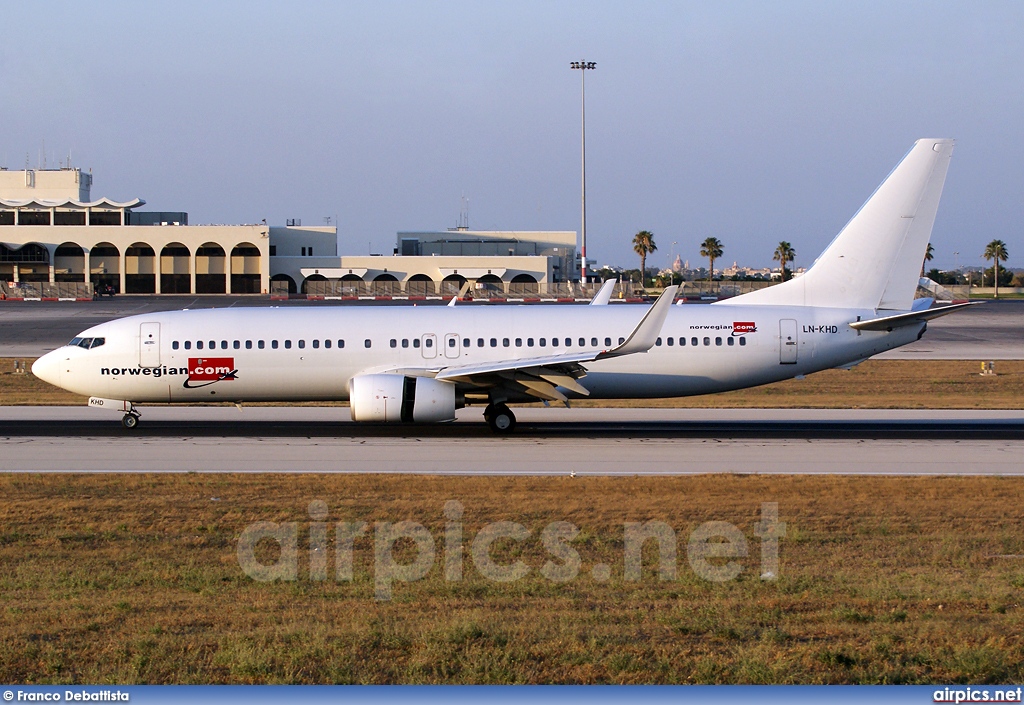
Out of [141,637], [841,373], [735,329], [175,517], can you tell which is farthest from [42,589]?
[841,373]

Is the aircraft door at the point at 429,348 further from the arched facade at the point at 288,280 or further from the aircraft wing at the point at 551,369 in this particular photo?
the arched facade at the point at 288,280

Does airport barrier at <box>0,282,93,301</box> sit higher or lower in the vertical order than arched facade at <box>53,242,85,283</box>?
lower

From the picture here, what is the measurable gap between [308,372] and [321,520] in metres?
12.2

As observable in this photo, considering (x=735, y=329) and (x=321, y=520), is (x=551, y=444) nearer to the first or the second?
(x=735, y=329)

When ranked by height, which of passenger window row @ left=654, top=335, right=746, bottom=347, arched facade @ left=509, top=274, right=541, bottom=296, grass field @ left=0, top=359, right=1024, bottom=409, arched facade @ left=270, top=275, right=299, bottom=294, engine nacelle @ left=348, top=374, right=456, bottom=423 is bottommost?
grass field @ left=0, top=359, right=1024, bottom=409

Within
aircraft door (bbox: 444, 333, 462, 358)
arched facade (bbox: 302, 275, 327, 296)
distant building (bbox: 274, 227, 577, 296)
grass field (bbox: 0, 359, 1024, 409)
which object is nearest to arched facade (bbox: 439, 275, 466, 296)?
distant building (bbox: 274, 227, 577, 296)

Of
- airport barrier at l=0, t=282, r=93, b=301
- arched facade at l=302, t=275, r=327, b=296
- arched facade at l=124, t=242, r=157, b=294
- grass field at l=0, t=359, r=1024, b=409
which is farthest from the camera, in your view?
arched facade at l=124, t=242, r=157, b=294

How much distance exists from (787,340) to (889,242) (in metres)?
3.99

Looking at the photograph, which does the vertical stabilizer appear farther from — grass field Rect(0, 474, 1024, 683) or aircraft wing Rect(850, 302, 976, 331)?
grass field Rect(0, 474, 1024, 683)

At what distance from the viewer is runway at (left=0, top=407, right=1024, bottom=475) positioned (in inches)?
856

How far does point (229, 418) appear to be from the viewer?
1202 inches

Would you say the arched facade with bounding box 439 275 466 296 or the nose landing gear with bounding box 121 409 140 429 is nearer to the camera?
the nose landing gear with bounding box 121 409 140 429

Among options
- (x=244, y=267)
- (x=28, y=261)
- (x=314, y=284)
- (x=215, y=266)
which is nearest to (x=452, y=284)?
(x=314, y=284)

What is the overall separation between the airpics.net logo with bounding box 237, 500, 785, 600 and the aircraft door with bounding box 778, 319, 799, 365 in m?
12.3
